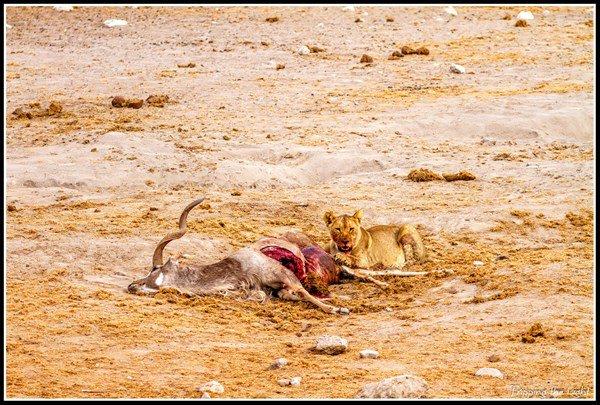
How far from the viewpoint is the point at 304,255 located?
9.89 meters

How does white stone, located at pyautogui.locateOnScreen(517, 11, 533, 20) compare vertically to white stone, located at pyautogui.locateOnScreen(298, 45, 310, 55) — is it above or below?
above

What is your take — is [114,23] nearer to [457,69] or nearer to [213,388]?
[457,69]

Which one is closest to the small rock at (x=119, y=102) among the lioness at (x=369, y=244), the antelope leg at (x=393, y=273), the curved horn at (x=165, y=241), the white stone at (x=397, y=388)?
the lioness at (x=369, y=244)

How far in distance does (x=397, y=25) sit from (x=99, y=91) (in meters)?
6.73

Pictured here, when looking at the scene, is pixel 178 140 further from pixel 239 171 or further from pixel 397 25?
pixel 397 25

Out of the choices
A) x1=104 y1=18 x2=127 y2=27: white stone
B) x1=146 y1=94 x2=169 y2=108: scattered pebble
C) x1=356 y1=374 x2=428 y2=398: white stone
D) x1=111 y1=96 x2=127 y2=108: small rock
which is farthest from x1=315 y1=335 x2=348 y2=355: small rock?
x1=104 y1=18 x2=127 y2=27: white stone

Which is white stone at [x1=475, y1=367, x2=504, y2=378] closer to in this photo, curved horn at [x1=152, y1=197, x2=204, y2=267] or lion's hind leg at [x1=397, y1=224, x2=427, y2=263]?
curved horn at [x1=152, y1=197, x2=204, y2=267]

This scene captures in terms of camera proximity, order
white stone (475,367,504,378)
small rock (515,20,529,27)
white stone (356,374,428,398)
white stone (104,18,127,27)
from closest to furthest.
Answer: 1. white stone (356,374,428,398)
2. white stone (475,367,504,378)
3. small rock (515,20,529,27)
4. white stone (104,18,127,27)

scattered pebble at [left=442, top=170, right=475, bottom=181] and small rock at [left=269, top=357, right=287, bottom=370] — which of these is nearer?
small rock at [left=269, top=357, right=287, bottom=370]

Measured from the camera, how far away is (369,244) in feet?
34.4

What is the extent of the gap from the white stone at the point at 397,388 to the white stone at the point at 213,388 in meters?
0.83

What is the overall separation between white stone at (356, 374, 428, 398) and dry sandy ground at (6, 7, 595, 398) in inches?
4.5

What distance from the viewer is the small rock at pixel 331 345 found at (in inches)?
314

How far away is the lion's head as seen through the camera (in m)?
10.2
